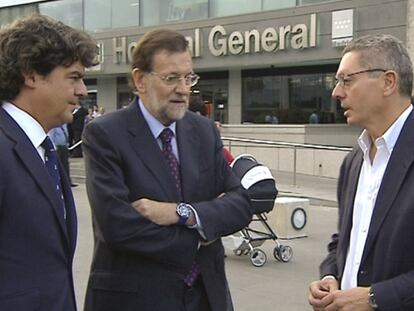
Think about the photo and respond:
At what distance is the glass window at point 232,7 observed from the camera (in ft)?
76.4

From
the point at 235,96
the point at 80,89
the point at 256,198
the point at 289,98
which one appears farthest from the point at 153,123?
the point at 235,96

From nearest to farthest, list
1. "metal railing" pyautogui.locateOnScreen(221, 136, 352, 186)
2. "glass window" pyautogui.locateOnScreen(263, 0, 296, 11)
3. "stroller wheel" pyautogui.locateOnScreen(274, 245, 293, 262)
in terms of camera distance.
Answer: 1. "stroller wheel" pyautogui.locateOnScreen(274, 245, 293, 262)
2. "metal railing" pyautogui.locateOnScreen(221, 136, 352, 186)
3. "glass window" pyautogui.locateOnScreen(263, 0, 296, 11)

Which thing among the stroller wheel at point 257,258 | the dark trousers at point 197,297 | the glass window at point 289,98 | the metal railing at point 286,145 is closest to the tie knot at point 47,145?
the dark trousers at point 197,297

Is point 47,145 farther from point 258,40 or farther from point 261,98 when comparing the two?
point 261,98

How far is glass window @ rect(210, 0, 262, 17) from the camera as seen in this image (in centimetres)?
2330

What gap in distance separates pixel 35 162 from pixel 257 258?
5388 mm

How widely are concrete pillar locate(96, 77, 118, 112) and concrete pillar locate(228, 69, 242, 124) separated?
7.00m

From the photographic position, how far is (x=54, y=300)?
6.72 ft

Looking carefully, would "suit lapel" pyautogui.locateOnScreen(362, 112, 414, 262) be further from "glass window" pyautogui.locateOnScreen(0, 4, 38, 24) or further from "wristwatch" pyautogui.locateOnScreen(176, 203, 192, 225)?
"glass window" pyautogui.locateOnScreen(0, 4, 38, 24)

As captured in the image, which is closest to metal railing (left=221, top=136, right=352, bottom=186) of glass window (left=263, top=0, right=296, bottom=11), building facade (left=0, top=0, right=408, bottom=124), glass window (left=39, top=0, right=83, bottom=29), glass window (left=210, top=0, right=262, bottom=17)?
building facade (left=0, top=0, right=408, bottom=124)

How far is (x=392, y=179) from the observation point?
2.46 meters

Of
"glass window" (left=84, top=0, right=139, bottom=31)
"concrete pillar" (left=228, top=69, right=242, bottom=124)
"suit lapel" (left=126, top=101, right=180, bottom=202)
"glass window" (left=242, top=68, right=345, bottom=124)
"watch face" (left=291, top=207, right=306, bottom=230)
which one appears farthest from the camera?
"glass window" (left=84, top=0, right=139, bottom=31)

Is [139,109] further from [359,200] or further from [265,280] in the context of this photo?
[265,280]

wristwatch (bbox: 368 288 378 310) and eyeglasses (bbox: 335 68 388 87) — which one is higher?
eyeglasses (bbox: 335 68 388 87)
